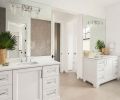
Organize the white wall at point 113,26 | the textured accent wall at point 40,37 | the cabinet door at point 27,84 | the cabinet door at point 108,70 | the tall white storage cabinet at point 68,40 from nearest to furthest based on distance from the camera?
the cabinet door at point 27,84, the textured accent wall at point 40,37, the cabinet door at point 108,70, the white wall at point 113,26, the tall white storage cabinet at point 68,40

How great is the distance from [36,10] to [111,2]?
288cm

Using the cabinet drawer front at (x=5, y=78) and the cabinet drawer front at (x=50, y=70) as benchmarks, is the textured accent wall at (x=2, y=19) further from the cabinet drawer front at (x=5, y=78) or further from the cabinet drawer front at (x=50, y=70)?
the cabinet drawer front at (x=50, y=70)

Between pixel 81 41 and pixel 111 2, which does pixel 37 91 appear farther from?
pixel 111 2

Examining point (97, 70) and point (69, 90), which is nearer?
point (69, 90)

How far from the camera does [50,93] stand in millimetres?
2379

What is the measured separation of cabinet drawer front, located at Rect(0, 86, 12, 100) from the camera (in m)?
1.85

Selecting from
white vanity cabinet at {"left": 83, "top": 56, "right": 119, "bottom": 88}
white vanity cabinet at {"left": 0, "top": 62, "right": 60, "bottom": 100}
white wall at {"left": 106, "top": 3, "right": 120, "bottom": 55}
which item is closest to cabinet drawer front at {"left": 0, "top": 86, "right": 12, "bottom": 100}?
white vanity cabinet at {"left": 0, "top": 62, "right": 60, "bottom": 100}

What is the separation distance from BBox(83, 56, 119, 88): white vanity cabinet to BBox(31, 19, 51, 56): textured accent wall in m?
1.34

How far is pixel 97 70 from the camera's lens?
3348 mm

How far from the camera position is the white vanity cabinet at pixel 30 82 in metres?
1.89

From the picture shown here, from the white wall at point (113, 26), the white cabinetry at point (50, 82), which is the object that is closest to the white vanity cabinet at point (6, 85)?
the white cabinetry at point (50, 82)

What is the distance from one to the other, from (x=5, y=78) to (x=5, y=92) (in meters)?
0.23

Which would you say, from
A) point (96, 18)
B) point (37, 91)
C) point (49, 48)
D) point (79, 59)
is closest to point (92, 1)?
point (96, 18)

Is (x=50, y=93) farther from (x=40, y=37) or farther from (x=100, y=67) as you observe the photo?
(x=100, y=67)
